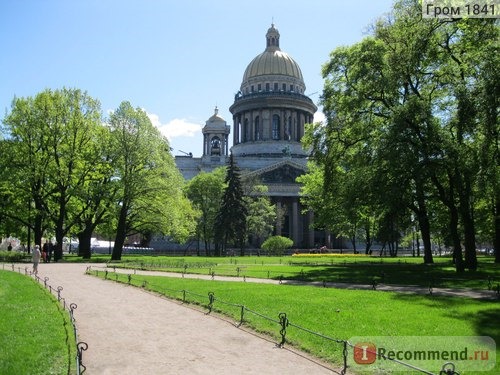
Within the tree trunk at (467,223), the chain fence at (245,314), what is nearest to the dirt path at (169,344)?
the chain fence at (245,314)

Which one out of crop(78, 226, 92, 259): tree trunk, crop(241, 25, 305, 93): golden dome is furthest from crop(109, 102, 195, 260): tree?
crop(241, 25, 305, 93): golden dome

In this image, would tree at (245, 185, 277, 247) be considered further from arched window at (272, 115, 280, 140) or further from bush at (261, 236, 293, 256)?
arched window at (272, 115, 280, 140)

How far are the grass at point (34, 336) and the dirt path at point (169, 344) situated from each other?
17.8 inches

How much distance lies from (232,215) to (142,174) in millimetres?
18783

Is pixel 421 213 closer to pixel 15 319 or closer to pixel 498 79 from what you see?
pixel 498 79

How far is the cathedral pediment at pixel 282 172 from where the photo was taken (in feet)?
284

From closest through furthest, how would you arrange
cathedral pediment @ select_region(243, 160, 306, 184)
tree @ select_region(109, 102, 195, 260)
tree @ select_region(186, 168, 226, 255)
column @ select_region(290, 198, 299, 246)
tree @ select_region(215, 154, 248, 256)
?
tree @ select_region(109, 102, 195, 260) → tree @ select_region(215, 154, 248, 256) → tree @ select_region(186, 168, 226, 255) → cathedral pediment @ select_region(243, 160, 306, 184) → column @ select_region(290, 198, 299, 246)

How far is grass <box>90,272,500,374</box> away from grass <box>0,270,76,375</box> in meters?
4.54

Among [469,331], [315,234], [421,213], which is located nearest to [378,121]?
[421,213]

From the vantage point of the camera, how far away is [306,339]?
470 inches

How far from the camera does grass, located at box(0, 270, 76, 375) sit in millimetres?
9859

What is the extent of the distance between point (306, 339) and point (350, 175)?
23.4m

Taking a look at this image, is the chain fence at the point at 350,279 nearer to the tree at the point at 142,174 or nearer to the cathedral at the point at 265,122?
the tree at the point at 142,174

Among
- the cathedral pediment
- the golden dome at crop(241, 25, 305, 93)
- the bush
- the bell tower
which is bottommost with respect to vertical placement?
the bush
